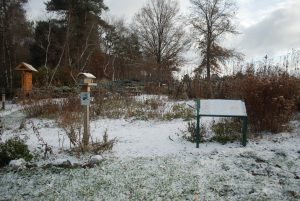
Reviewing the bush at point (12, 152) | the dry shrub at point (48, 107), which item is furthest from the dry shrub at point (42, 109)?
the bush at point (12, 152)

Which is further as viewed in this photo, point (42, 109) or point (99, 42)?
point (99, 42)

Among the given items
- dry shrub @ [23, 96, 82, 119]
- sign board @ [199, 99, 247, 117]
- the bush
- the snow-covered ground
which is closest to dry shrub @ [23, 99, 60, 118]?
Result: dry shrub @ [23, 96, 82, 119]

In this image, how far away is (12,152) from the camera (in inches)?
197

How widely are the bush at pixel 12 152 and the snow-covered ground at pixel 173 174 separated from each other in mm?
329

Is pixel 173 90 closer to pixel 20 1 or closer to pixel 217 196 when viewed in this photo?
pixel 217 196

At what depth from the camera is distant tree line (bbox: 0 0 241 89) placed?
20.8 m

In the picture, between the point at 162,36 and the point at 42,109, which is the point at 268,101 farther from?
the point at 162,36

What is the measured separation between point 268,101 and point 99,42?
79.0 ft

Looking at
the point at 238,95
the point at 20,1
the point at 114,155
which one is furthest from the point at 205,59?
the point at 114,155

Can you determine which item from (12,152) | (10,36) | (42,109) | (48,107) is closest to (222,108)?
(12,152)

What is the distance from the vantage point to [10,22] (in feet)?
69.2

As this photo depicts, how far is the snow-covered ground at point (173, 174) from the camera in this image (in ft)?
12.4

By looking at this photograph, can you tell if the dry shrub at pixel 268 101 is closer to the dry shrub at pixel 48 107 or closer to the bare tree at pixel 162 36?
the dry shrub at pixel 48 107

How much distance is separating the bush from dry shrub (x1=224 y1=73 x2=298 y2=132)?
15.0 feet
